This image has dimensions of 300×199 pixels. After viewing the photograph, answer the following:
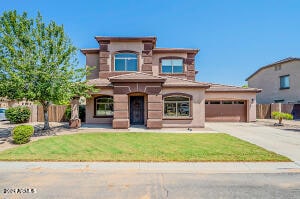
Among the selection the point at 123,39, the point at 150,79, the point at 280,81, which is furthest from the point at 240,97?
the point at 123,39

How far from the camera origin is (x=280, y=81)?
28859 millimetres

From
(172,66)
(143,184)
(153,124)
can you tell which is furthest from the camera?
(172,66)

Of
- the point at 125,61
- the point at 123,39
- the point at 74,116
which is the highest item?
the point at 123,39

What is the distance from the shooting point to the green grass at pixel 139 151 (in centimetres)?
783

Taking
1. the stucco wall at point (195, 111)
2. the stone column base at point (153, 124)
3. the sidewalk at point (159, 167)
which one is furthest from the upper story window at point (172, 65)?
the sidewalk at point (159, 167)

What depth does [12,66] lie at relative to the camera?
12000 millimetres

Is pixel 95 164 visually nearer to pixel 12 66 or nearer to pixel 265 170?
pixel 265 170

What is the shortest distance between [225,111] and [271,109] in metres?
8.41

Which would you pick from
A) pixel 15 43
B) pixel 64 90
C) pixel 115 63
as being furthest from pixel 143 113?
pixel 15 43

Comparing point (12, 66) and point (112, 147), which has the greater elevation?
point (12, 66)

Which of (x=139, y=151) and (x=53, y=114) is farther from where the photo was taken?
(x=53, y=114)

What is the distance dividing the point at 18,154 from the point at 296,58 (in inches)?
1364

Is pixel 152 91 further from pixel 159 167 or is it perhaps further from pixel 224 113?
pixel 224 113

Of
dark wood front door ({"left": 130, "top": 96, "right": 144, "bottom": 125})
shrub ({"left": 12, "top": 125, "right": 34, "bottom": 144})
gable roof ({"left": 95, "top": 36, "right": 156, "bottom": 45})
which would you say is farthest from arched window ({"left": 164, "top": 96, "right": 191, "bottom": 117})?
shrub ({"left": 12, "top": 125, "right": 34, "bottom": 144})
